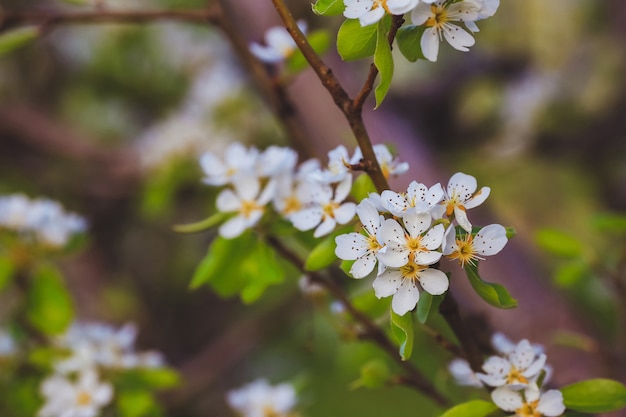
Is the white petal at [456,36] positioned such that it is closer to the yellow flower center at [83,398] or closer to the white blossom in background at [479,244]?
the white blossom in background at [479,244]

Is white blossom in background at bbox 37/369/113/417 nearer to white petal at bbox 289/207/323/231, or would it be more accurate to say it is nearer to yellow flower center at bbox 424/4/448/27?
white petal at bbox 289/207/323/231

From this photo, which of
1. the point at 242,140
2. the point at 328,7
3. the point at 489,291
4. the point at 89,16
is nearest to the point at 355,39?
the point at 328,7

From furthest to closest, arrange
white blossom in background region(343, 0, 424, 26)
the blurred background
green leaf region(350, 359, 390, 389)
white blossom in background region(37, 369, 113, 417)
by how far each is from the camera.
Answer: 1. the blurred background
2. white blossom in background region(37, 369, 113, 417)
3. green leaf region(350, 359, 390, 389)
4. white blossom in background region(343, 0, 424, 26)

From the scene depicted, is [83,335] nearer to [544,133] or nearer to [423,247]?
[423,247]

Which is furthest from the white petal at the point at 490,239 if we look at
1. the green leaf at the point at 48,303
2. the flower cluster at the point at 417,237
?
the green leaf at the point at 48,303

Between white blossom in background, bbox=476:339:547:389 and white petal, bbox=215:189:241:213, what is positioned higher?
white petal, bbox=215:189:241:213

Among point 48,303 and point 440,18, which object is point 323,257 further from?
point 48,303

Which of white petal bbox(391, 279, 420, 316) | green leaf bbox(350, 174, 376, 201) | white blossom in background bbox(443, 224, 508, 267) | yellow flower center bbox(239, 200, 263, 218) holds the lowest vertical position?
white petal bbox(391, 279, 420, 316)

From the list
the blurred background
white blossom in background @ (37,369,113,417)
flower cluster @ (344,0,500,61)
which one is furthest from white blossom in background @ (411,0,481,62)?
the blurred background
